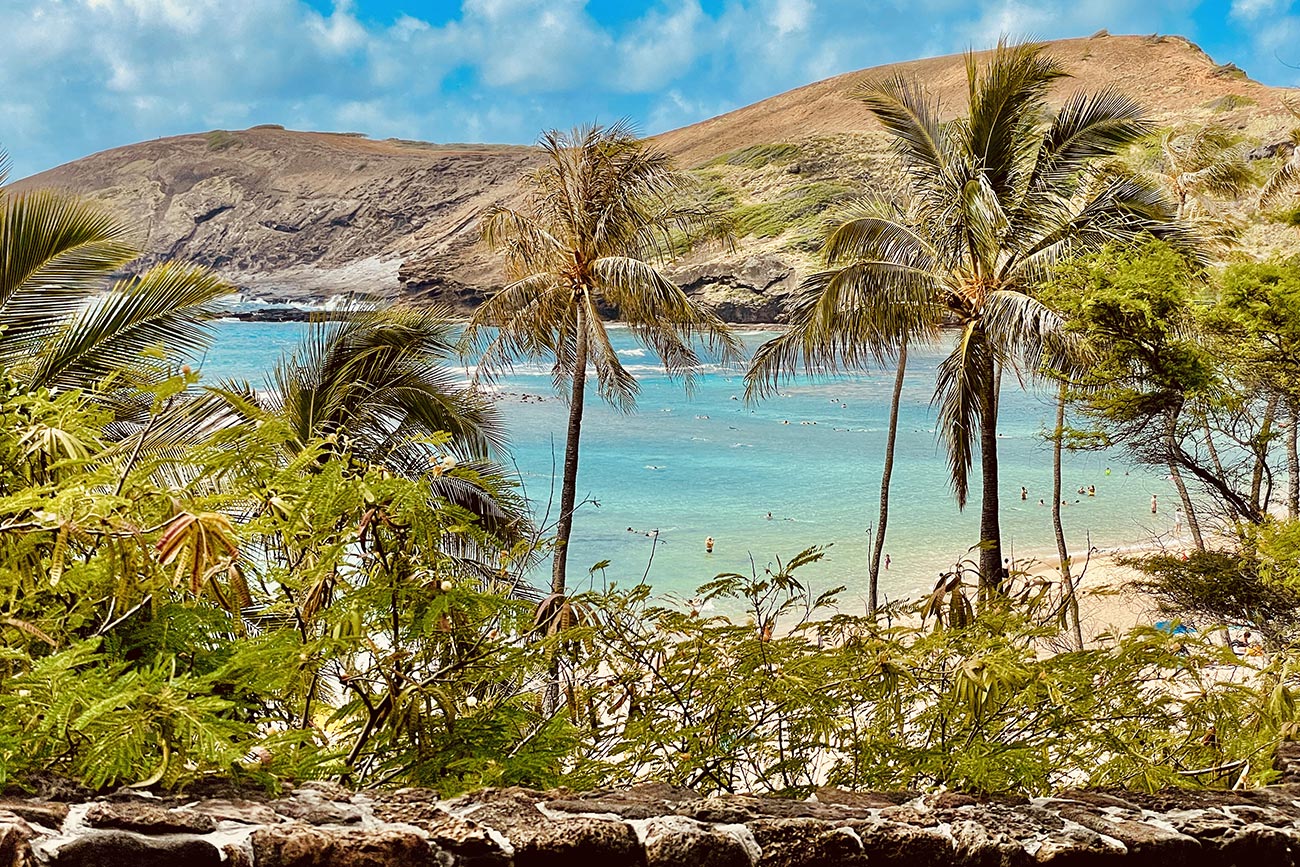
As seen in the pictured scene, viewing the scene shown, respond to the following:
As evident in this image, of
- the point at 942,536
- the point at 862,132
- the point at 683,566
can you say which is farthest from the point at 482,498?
the point at 862,132

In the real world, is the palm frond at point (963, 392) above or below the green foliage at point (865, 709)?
above

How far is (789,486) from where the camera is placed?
32.8 m

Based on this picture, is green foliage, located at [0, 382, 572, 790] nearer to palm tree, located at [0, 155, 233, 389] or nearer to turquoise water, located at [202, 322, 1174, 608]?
palm tree, located at [0, 155, 233, 389]

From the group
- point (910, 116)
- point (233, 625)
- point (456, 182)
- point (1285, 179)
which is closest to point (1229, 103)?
point (1285, 179)

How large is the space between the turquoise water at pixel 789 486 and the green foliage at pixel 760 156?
31557 mm

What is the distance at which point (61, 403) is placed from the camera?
7.29ft

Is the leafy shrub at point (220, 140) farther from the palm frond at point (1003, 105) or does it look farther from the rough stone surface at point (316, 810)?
the rough stone surface at point (316, 810)

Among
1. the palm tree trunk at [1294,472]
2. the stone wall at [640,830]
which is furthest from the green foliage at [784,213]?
the stone wall at [640,830]

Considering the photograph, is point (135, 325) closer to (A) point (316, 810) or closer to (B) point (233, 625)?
(B) point (233, 625)

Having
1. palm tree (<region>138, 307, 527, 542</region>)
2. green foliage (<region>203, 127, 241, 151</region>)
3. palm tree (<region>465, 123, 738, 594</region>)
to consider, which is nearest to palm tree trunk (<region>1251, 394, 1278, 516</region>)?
palm tree (<region>465, 123, 738, 594</region>)

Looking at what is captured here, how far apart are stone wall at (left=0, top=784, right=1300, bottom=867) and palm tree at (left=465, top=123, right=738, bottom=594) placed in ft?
31.9

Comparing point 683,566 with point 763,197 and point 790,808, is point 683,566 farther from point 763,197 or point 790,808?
point 763,197

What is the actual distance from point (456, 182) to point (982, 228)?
12101cm

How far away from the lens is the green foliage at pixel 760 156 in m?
79.6
